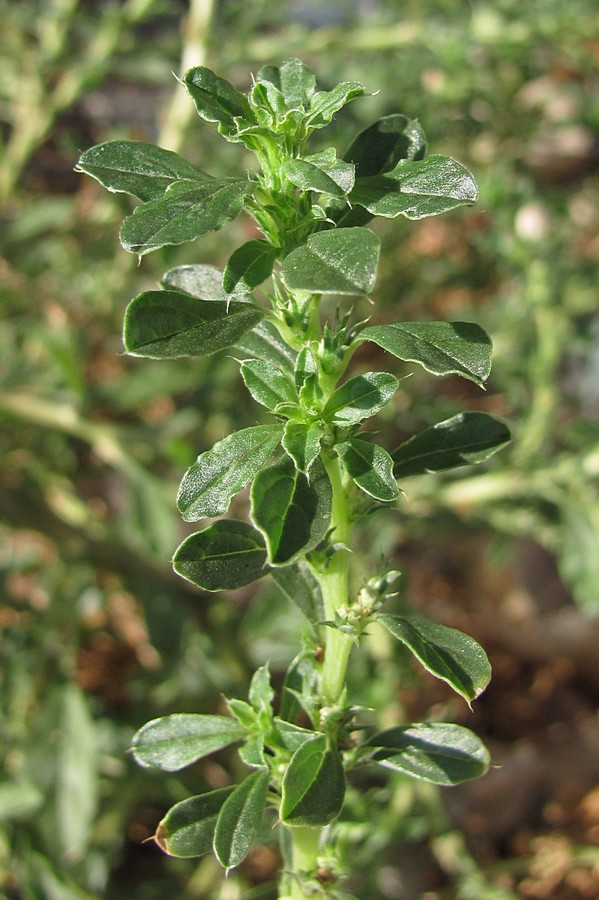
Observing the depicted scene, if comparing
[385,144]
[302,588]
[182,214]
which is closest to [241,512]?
[302,588]

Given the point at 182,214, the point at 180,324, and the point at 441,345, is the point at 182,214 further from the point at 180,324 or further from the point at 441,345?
the point at 441,345

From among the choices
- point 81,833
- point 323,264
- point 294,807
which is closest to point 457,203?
point 323,264

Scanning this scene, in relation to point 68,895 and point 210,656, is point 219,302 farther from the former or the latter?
point 210,656

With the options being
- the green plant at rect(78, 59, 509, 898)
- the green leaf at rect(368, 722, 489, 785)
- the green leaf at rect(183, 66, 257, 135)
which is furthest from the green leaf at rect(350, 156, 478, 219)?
the green leaf at rect(368, 722, 489, 785)

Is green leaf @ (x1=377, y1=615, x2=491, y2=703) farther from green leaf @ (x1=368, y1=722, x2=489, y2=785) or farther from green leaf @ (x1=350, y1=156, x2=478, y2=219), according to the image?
green leaf @ (x1=350, y1=156, x2=478, y2=219)

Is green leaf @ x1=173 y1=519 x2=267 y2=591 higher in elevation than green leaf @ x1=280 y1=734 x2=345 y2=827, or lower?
higher

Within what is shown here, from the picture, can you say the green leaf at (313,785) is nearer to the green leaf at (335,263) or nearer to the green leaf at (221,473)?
the green leaf at (221,473)
